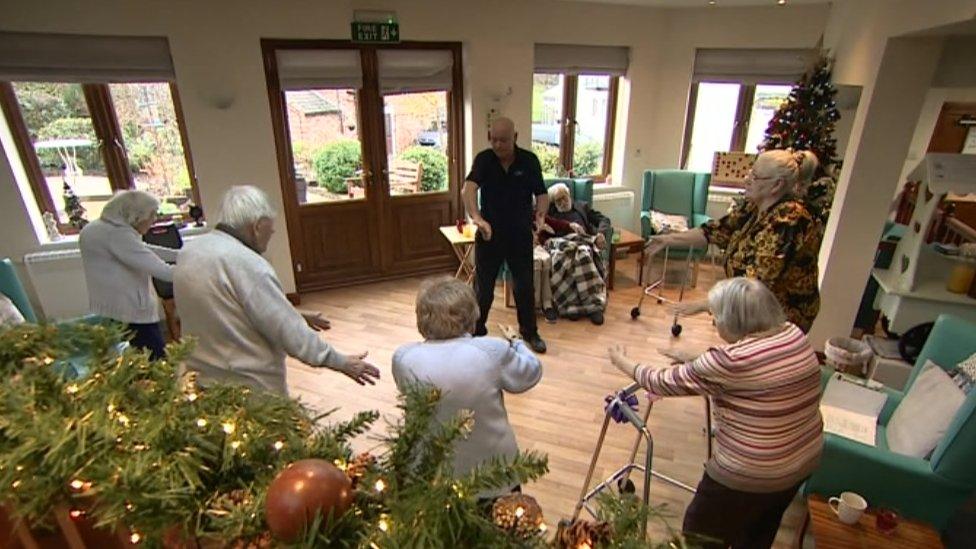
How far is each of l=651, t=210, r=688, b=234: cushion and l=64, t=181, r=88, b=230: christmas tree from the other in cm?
502

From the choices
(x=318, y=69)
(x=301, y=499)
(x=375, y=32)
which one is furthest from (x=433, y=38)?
(x=301, y=499)

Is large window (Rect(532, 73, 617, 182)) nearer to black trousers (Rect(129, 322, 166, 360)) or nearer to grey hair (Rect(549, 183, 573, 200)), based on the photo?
grey hair (Rect(549, 183, 573, 200))

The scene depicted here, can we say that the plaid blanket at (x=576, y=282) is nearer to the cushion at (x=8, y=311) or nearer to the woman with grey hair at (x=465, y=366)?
the woman with grey hair at (x=465, y=366)

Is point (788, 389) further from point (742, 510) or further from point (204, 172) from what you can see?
point (204, 172)

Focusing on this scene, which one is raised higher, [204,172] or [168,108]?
[168,108]

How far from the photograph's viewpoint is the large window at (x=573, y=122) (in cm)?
547

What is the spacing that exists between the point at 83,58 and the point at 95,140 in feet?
2.02

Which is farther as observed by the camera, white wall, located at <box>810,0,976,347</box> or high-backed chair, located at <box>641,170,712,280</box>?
high-backed chair, located at <box>641,170,712,280</box>

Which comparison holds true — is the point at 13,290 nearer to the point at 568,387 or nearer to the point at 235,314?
the point at 235,314

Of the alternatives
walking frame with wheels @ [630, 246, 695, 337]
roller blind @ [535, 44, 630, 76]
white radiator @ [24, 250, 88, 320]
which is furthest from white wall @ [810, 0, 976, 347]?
white radiator @ [24, 250, 88, 320]

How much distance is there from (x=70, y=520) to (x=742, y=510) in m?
1.83

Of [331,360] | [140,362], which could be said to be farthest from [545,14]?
[140,362]

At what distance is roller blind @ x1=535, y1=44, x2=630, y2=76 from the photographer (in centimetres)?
507

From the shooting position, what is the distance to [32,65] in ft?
11.3
